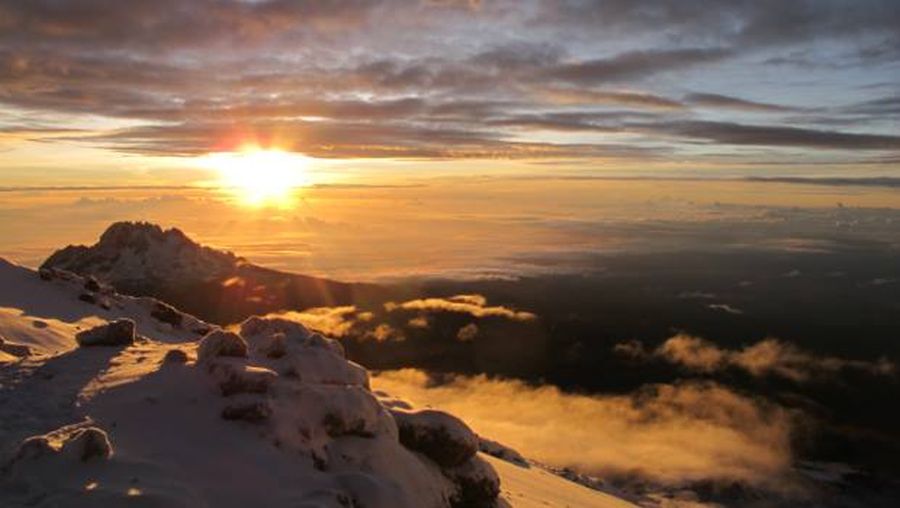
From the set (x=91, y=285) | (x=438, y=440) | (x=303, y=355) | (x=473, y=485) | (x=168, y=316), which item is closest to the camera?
(x=473, y=485)

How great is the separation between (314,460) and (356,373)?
6429 millimetres

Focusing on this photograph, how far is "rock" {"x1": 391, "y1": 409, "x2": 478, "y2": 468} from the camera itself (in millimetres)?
27078

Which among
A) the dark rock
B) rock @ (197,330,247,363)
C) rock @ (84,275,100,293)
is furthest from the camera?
rock @ (84,275,100,293)

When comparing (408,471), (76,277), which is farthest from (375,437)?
(76,277)

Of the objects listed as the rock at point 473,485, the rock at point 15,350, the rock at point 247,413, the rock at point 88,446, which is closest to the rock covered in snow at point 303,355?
the rock at point 247,413

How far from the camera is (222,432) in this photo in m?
21.7

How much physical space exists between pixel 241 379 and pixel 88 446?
5.47m

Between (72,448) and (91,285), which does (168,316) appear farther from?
(72,448)

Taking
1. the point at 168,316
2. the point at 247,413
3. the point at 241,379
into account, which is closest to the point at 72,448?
the point at 247,413

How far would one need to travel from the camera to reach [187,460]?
781 inches

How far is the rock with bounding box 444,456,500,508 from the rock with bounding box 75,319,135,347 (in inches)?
579

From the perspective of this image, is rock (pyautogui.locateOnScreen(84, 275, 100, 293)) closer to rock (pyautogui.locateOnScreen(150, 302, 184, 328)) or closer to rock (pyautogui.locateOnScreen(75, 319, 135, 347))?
rock (pyautogui.locateOnScreen(150, 302, 184, 328))

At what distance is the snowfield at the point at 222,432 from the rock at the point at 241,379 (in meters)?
0.04

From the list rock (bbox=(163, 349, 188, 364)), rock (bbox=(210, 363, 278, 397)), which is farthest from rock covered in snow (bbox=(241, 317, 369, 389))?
rock (bbox=(163, 349, 188, 364))
